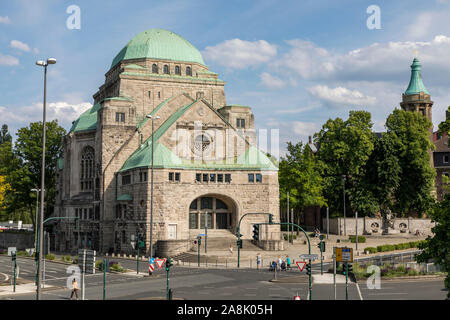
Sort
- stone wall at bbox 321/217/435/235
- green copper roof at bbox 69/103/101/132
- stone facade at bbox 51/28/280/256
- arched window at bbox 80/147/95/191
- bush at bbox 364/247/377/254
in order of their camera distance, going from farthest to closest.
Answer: stone wall at bbox 321/217/435/235
green copper roof at bbox 69/103/101/132
arched window at bbox 80/147/95/191
stone facade at bbox 51/28/280/256
bush at bbox 364/247/377/254

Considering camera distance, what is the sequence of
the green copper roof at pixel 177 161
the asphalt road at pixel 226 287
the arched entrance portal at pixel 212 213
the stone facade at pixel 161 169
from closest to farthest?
1. the asphalt road at pixel 226 287
2. the stone facade at pixel 161 169
3. the green copper roof at pixel 177 161
4. the arched entrance portal at pixel 212 213

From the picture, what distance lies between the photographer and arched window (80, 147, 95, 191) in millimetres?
75312

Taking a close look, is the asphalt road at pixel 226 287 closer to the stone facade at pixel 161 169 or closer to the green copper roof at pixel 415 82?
the stone facade at pixel 161 169

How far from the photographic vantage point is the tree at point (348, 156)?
256 ft

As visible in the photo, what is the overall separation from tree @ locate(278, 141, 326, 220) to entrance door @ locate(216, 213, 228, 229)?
1375 centimetres

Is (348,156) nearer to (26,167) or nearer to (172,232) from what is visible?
(172,232)

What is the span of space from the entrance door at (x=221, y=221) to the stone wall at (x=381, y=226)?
20.8 meters

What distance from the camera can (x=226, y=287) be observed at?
38312mm

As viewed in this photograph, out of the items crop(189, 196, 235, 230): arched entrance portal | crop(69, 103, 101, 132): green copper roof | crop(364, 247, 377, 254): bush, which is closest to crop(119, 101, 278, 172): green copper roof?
crop(189, 196, 235, 230): arched entrance portal

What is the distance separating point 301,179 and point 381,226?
14602 mm

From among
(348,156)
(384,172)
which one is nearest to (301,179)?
(348,156)

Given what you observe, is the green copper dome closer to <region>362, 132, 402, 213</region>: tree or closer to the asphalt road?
<region>362, 132, 402, 213</region>: tree

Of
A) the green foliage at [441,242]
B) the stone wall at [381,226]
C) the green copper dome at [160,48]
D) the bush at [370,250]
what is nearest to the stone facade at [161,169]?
the green copper dome at [160,48]
